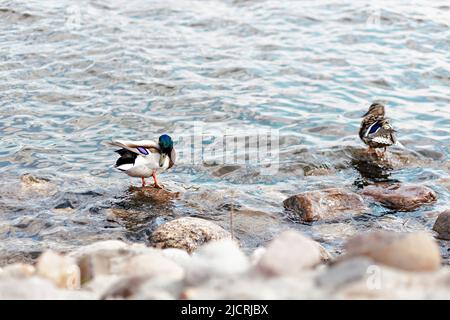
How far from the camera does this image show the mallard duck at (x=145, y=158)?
944 cm

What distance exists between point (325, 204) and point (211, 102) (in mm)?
4303

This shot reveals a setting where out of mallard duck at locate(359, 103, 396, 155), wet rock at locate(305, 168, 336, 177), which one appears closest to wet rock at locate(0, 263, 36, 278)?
wet rock at locate(305, 168, 336, 177)

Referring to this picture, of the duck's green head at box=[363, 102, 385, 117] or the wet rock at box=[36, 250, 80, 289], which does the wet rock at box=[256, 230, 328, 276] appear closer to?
the wet rock at box=[36, 250, 80, 289]

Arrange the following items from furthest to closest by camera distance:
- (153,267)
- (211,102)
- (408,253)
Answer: (211,102) → (153,267) → (408,253)

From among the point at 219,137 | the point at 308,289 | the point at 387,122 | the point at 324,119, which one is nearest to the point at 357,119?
the point at 324,119

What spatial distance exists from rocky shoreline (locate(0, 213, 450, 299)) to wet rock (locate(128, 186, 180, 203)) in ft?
14.1

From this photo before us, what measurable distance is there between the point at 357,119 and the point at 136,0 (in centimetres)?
752

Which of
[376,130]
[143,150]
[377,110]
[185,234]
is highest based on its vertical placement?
[377,110]

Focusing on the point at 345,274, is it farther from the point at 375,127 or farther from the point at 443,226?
the point at 375,127

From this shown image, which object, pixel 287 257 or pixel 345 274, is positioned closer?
pixel 345 274

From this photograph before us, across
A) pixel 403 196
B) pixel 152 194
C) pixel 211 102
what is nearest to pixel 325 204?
pixel 403 196

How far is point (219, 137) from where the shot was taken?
38.1ft

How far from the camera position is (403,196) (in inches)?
371

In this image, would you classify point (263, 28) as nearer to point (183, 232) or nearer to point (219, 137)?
point (219, 137)
